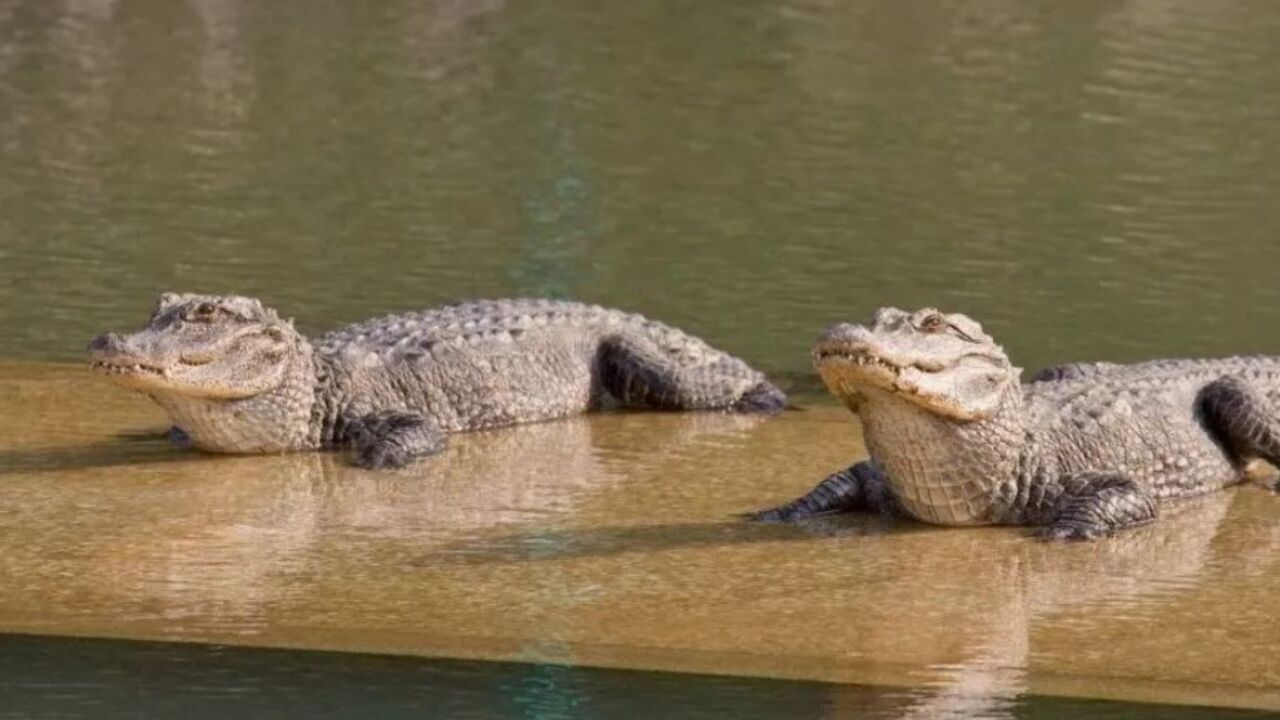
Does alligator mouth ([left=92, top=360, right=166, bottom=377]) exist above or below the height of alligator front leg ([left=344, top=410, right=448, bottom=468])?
above

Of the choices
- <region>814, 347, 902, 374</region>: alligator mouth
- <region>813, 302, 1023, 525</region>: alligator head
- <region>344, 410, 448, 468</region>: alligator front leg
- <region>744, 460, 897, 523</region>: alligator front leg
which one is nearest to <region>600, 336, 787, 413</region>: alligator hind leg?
<region>344, 410, 448, 468</region>: alligator front leg

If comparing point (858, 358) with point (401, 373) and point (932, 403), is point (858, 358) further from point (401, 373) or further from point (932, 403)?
point (401, 373)

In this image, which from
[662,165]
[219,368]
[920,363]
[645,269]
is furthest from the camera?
[662,165]

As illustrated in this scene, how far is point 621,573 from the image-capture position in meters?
7.18

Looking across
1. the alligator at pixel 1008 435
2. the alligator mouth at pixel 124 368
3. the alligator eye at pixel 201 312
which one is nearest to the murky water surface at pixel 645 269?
the alligator at pixel 1008 435

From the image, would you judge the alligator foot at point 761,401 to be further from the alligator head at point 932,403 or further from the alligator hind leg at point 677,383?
the alligator head at point 932,403

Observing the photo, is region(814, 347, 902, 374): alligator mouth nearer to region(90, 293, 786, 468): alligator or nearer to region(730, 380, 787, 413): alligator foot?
region(90, 293, 786, 468): alligator

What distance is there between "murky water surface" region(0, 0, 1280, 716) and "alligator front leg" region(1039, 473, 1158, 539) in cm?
9

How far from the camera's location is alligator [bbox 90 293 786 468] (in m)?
8.73

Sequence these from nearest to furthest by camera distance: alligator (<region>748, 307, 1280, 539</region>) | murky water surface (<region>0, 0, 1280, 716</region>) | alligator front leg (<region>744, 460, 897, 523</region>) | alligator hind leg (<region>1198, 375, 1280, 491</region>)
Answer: murky water surface (<region>0, 0, 1280, 716</region>), alligator (<region>748, 307, 1280, 539</region>), alligator front leg (<region>744, 460, 897, 523</region>), alligator hind leg (<region>1198, 375, 1280, 491</region>)

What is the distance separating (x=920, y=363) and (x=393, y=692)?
1887 millimetres

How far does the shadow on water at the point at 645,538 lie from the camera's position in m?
7.38

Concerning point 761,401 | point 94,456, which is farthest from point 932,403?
point 94,456

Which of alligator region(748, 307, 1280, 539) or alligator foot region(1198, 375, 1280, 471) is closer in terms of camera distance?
alligator region(748, 307, 1280, 539)
